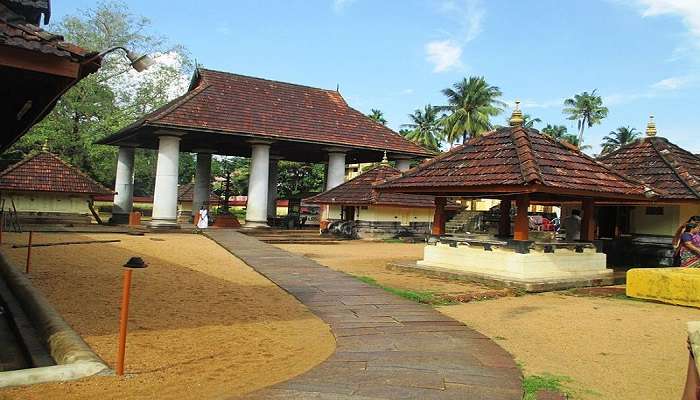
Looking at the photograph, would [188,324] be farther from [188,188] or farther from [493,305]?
[188,188]

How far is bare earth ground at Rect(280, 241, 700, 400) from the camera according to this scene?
5035mm

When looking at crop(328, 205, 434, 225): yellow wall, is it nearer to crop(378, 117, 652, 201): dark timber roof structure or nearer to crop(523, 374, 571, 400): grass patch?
crop(378, 117, 652, 201): dark timber roof structure

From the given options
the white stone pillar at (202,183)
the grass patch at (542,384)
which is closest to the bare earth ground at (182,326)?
the grass patch at (542,384)

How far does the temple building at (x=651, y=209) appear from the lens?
583 inches

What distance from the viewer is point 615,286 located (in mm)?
12070

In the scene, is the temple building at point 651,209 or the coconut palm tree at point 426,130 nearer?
the temple building at point 651,209

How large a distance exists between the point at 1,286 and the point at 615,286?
12.0 m

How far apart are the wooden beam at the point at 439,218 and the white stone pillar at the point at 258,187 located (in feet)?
34.0

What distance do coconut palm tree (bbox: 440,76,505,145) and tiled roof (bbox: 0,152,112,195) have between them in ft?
104

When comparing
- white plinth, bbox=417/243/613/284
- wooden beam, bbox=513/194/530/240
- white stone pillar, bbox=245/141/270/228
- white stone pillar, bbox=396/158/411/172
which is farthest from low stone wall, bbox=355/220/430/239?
wooden beam, bbox=513/194/530/240

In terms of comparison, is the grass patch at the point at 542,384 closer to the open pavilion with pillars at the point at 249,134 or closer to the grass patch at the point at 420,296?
the grass patch at the point at 420,296

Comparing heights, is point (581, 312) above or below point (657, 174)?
below

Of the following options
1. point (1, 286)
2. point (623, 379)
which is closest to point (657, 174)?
point (623, 379)

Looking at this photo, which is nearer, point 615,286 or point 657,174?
point 615,286
